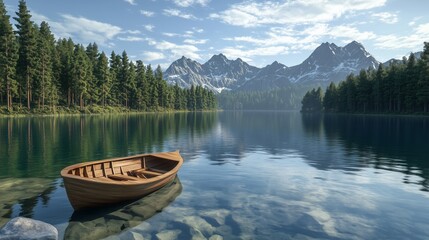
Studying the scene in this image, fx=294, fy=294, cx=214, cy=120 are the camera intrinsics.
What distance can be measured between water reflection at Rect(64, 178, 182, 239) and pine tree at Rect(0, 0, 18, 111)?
2682 inches

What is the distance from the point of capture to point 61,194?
1454 centimetres

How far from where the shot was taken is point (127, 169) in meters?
16.8

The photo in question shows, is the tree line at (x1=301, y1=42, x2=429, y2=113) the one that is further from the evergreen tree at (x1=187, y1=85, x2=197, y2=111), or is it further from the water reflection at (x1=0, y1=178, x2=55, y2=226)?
the water reflection at (x1=0, y1=178, x2=55, y2=226)

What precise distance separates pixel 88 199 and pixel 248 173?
36.8 feet

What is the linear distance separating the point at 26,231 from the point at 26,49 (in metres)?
77.6

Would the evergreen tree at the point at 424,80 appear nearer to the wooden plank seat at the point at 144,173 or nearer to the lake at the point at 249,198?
the lake at the point at 249,198

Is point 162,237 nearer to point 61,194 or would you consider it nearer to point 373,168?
point 61,194

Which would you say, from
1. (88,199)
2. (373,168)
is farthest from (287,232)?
(373,168)

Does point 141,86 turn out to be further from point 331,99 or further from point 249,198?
point 249,198

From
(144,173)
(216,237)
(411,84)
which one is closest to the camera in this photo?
(216,237)

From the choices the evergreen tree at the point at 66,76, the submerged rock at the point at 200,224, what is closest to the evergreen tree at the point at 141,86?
the evergreen tree at the point at 66,76

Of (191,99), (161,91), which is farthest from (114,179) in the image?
(191,99)

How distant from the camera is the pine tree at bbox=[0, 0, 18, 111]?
2598 inches

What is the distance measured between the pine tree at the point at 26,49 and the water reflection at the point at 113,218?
72182 mm
